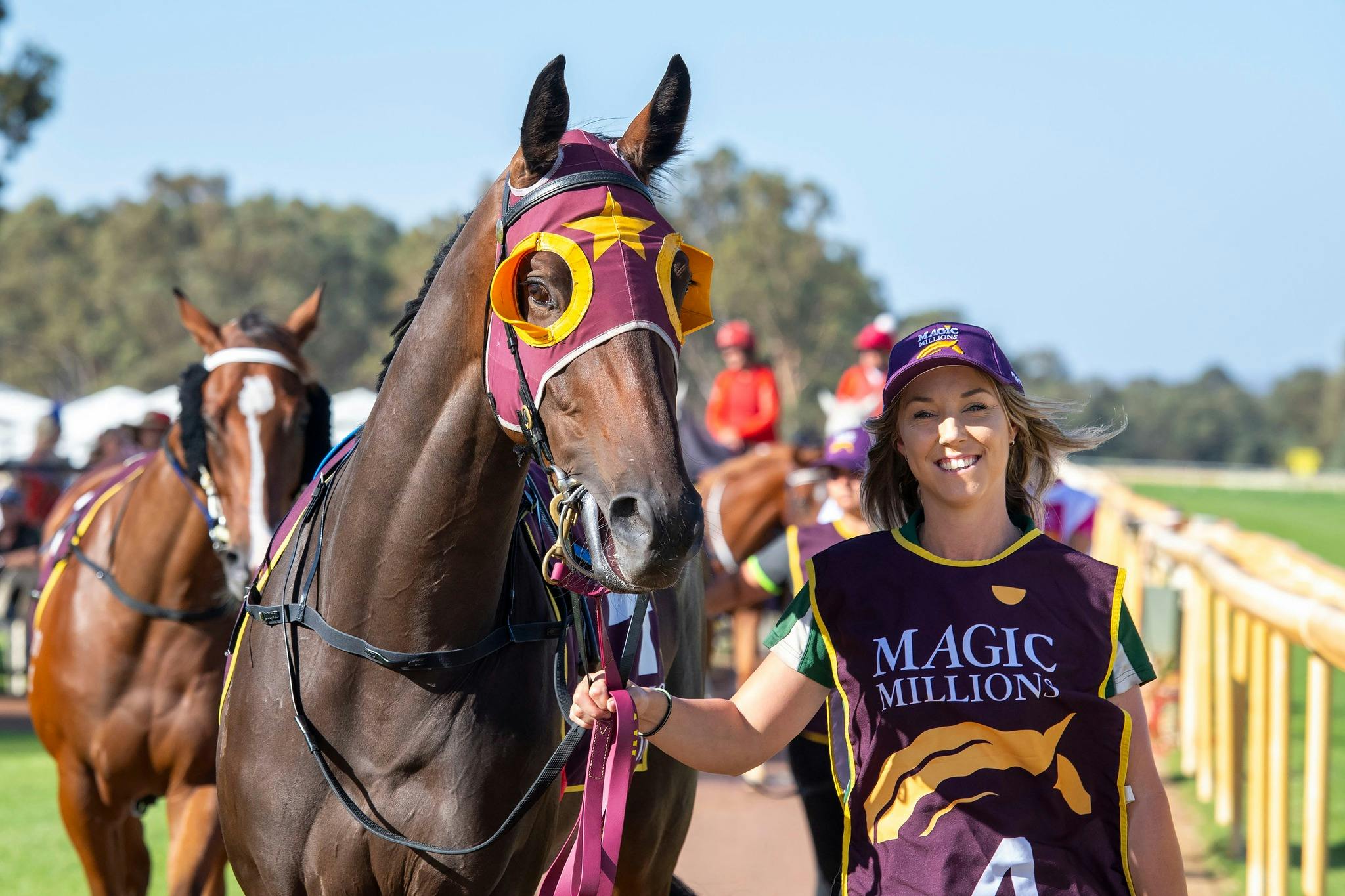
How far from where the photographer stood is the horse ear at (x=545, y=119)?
216 centimetres

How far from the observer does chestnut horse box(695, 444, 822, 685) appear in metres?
8.10

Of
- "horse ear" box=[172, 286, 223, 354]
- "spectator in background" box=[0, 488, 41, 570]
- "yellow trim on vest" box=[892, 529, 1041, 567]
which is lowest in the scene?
"spectator in background" box=[0, 488, 41, 570]

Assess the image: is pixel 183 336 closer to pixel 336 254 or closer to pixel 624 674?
pixel 336 254

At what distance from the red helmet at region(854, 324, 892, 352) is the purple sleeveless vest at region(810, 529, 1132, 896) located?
683 cm

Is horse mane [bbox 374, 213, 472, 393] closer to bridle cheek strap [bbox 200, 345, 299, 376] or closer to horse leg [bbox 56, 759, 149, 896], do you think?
bridle cheek strap [bbox 200, 345, 299, 376]

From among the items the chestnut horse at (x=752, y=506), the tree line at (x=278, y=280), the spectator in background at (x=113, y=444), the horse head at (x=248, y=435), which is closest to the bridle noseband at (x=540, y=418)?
→ the horse head at (x=248, y=435)

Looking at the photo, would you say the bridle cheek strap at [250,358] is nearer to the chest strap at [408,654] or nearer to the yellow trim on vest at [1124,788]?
the chest strap at [408,654]

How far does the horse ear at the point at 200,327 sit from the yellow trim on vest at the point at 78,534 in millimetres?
504

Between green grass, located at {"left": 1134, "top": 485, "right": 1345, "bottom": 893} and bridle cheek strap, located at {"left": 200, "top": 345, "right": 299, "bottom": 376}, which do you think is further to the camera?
green grass, located at {"left": 1134, "top": 485, "right": 1345, "bottom": 893}

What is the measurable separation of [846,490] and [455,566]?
2706 millimetres

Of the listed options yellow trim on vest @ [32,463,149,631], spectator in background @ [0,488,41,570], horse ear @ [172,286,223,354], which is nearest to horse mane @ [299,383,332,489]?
horse ear @ [172,286,223,354]

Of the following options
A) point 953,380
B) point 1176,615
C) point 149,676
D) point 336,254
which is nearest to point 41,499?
point 149,676

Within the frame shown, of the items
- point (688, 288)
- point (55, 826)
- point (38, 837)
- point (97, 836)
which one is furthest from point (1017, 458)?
point (55, 826)

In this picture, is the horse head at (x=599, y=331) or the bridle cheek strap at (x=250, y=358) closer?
the horse head at (x=599, y=331)
